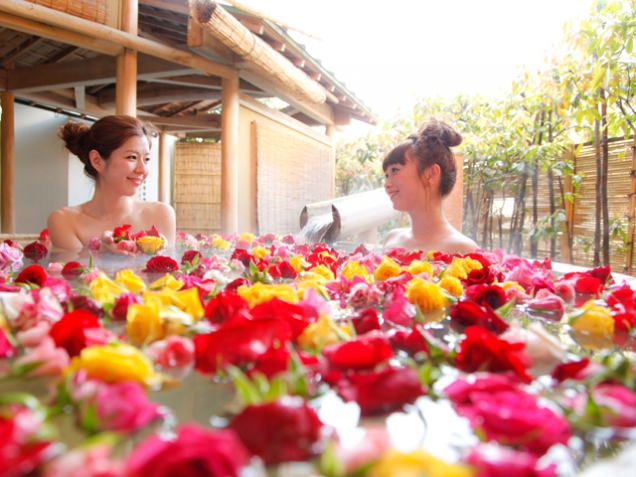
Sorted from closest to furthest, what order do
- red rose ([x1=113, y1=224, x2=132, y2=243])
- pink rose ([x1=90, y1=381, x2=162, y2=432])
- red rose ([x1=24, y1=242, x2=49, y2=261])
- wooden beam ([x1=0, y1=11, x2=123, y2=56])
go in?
pink rose ([x1=90, y1=381, x2=162, y2=432]) → red rose ([x1=24, y1=242, x2=49, y2=261]) → red rose ([x1=113, y1=224, x2=132, y2=243]) → wooden beam ([x1=0, y1=11, x2=123, y2=56])

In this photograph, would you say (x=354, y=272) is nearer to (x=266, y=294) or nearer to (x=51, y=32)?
(x=266, y=294)

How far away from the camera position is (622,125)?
3.78m

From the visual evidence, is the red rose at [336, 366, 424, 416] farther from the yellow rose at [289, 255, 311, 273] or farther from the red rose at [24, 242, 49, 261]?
the red rose at [24, 242, 49, 261]

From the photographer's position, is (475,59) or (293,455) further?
(475,59)

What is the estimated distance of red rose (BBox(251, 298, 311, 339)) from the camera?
0.66 meters

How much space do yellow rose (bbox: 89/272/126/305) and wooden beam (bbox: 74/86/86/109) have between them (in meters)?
6.33

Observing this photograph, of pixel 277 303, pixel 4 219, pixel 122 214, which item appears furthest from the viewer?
pixel 4 219

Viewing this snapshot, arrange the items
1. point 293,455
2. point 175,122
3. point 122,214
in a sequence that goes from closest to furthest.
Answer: point 293,455, point 122,214, point 175,122

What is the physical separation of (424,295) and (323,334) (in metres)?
0.42

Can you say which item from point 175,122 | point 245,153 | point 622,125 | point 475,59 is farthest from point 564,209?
point 175,122

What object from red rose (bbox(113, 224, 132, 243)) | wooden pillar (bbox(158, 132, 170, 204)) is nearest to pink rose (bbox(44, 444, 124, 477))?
red rose (bbox(113, 224, 132, 243))

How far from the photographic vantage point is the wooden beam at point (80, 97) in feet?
20.8

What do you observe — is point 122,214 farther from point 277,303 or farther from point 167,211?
point 277,303

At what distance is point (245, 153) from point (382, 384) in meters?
5.31
